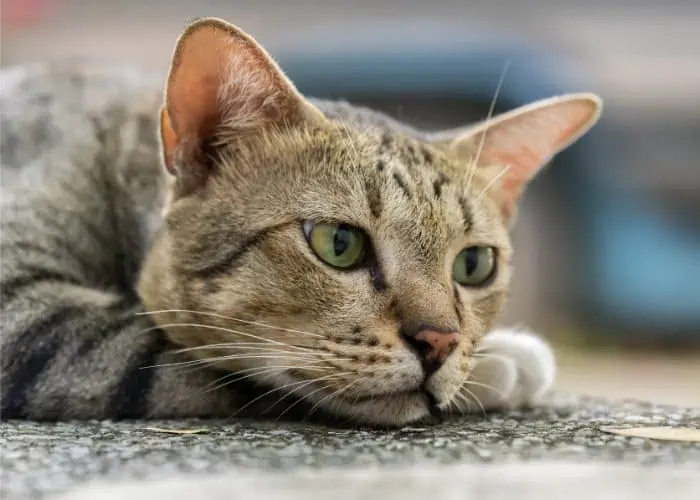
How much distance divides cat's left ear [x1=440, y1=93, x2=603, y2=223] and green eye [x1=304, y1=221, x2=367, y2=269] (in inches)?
14.0

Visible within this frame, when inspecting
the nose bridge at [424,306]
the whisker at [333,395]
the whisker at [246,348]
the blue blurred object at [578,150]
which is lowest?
the whisker at [333,395]

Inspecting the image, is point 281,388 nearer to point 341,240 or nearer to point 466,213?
point 341,240

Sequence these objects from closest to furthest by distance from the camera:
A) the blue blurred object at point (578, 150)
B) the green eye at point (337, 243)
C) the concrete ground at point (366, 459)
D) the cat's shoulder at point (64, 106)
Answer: the concrete ground at point (366, 459) → the green eye at point (337, 243) → the cat's shoulder at point (64, 106) → the blue blurred object at point (578, 150)

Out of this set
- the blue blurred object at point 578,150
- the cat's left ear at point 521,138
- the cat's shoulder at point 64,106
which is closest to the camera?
the cat's left ear at point 521,138

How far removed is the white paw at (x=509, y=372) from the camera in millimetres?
1354

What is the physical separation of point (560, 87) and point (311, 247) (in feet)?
8.72

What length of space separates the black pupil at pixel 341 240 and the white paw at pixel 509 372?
11.3 inches

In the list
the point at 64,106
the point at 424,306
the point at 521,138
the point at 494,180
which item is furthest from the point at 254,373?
the point at 64,106

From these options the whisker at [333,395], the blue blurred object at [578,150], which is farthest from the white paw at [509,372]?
the blue blurred object at [578,150]

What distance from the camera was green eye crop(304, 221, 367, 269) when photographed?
3.97 feet

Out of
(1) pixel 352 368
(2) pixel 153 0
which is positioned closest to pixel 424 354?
(1) pixel 352 368

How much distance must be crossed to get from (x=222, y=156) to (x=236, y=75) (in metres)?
0.15

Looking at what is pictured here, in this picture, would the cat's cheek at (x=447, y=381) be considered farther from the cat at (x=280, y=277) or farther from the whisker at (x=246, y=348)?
the whisker at (x=246, y=348)

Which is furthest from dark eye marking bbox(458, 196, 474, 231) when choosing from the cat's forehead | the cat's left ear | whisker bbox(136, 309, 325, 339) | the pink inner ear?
whisker bbox(136, 309, 325, 339)
